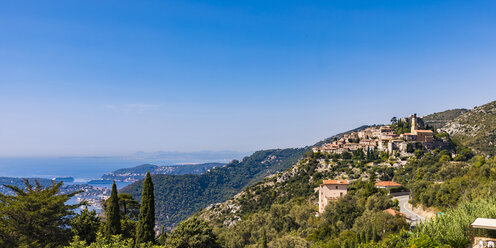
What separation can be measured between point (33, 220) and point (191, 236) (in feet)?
37.0

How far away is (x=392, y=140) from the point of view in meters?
78.7

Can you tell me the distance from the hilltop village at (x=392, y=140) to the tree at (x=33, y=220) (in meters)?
74.2

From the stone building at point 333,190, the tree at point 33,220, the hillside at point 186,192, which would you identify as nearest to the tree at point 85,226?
the tree at point 33,220

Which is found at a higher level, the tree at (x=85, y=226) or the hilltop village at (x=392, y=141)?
the hilltop village at (x=392, y=141)

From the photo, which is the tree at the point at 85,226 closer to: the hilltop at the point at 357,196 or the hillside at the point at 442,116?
the hilltop at the point at 357,196

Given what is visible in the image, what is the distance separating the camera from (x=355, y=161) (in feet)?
260

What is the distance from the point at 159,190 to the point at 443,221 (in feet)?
514

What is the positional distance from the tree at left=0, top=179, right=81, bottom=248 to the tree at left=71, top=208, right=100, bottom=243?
1704 mm

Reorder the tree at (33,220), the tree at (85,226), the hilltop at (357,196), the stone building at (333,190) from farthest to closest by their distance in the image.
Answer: the stone building at (333,190) → the hilltop at (357,196) → the tree at (85,226) → the tree at (33,220)

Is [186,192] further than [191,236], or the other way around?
[186,192]

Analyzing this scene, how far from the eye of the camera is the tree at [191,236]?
24031 millimetres

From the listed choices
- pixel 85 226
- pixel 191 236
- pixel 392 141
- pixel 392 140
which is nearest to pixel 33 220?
pixel 85 226

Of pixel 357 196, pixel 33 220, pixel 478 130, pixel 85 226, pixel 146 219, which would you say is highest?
pixel 478 130

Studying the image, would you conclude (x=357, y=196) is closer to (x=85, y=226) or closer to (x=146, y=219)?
(x=146, y=219)
